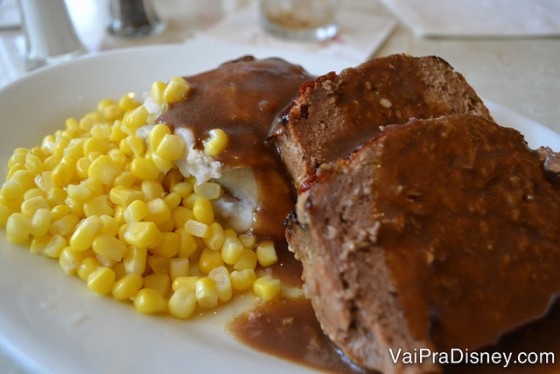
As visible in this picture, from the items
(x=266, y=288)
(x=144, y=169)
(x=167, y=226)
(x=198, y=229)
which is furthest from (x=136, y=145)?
(x=266, y=288)

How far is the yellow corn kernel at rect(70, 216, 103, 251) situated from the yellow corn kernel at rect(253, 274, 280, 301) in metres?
0.88

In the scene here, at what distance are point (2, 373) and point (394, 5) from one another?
5710 millimetres

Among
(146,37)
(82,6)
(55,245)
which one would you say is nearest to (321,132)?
(55,245)

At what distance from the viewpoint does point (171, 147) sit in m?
2.97

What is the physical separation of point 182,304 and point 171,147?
89 centimetres

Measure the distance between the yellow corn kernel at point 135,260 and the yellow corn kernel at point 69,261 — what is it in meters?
0.23

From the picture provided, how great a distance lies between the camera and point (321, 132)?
285 cm

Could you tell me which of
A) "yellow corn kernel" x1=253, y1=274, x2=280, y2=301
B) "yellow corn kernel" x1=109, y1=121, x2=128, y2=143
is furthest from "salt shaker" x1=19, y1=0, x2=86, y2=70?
"yellow corn kernel" x1=253, y1=274, x2=280, y2=301

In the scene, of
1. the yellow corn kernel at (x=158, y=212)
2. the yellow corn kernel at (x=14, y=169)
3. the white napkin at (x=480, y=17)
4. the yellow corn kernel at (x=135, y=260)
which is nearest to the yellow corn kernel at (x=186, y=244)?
the yellow corn kernel at (x=158, y=212)

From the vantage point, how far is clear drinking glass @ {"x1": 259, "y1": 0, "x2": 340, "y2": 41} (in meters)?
5.66

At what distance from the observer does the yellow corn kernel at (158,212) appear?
2.96m

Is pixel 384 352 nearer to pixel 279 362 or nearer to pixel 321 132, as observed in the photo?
pixel 279 362

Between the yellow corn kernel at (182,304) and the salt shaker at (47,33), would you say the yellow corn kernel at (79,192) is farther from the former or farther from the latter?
the salt shaker at (47,33)

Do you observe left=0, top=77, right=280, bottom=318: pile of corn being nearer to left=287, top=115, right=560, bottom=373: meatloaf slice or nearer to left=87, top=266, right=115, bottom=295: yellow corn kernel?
left=87, top=266, right=115, bottom=295: yellow corn kernel
